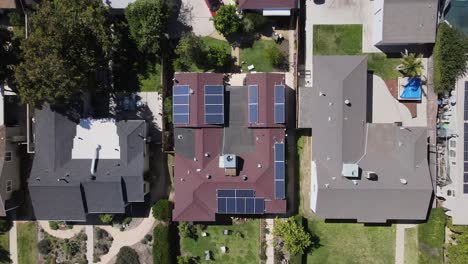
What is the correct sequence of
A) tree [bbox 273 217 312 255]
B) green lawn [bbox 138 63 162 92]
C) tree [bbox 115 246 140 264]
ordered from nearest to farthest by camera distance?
tree [bbox 273 217 312 255], green lawn [bbox 138 63 162 92], tree [bbox 115 246 140 264]

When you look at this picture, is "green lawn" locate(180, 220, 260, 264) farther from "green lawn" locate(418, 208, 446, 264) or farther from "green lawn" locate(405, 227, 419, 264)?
"green lawn" locate(418, 208, 446, 264)

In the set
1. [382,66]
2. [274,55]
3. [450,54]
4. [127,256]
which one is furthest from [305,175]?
[127,256]

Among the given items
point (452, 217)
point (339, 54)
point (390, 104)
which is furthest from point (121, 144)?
point (452, 217)

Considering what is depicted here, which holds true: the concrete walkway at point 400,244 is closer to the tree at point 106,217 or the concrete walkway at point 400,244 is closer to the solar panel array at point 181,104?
the solar panel array at point 181,104

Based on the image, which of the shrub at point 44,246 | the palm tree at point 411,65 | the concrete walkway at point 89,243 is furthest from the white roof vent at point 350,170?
the shrub at point 44,246

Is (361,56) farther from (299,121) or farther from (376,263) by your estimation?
(376,263)

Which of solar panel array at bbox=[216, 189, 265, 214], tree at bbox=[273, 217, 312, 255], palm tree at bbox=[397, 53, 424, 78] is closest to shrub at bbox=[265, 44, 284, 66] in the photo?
palm tree at bbox=[397, 53, 424, 78]

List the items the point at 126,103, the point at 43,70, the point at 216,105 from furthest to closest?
the point at 126,103, the point at 216,105, the point at 43,70
